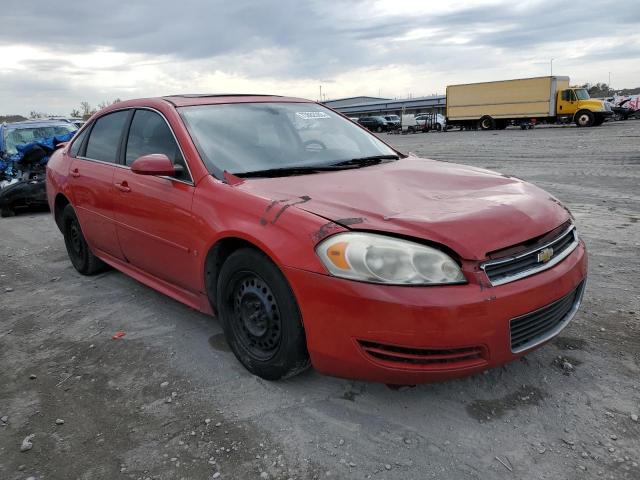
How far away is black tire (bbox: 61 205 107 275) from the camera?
195 inches

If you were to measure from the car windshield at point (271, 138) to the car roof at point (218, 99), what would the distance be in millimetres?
91

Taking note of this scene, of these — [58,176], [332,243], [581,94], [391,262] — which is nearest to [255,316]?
[332,243]

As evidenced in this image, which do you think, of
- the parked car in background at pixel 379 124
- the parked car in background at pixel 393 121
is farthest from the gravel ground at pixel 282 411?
the parked car in background at pixel 379 124

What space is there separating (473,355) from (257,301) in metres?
1.14

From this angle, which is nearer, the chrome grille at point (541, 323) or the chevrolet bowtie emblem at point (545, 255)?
the chrome grille at point (541, 323)

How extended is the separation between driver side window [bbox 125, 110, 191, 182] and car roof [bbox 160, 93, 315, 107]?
0.62 ft

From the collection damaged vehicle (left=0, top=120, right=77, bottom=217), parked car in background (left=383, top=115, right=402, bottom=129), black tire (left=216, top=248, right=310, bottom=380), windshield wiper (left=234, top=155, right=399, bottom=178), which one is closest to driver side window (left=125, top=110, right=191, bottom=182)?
windshield wiper (left=234, top=155, right=399, bottom=178)

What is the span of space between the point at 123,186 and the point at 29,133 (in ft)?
29.5

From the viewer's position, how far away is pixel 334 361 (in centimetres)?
249

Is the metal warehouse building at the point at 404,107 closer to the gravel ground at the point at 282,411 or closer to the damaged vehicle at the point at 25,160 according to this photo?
the damaged vehicle at the point at 25,160

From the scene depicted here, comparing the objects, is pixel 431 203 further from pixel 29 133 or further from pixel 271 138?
pixel 29 133

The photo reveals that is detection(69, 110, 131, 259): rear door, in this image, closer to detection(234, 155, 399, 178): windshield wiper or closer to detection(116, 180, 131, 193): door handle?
detection(116, 180, 131, 193): door handle

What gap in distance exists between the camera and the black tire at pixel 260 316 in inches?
103

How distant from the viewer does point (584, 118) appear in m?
29.8
